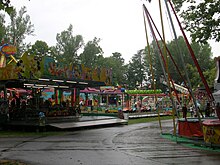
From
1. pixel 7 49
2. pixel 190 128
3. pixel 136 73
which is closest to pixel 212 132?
pixel 190 128

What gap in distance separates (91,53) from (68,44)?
5782 mm

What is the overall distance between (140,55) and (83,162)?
310 feet

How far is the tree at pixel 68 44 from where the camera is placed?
68250mm

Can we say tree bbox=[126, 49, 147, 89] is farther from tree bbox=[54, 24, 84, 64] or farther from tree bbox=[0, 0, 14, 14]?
tree bbox=[0, 0, 14, 14]

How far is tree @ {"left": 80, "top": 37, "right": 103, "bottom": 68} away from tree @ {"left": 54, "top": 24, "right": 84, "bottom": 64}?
1.82 metres

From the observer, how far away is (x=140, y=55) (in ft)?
335

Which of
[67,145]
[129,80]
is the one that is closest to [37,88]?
[67,145]

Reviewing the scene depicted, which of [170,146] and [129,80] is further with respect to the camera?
[129,80]

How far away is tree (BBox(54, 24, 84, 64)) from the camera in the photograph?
68.2 meters

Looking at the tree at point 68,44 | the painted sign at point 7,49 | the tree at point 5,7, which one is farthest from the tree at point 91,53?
the tree at point 5,7

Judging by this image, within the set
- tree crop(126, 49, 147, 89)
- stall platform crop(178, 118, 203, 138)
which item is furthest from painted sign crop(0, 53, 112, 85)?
tree crop(126, 49, 147, 89)

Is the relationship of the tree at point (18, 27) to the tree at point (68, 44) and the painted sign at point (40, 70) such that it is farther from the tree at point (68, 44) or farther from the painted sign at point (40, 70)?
the painted sign at point (40, 70)

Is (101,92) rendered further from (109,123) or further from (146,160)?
(146,160)

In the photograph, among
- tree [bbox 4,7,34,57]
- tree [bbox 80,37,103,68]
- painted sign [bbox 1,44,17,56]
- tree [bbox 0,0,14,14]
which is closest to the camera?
tree [bbox 0,0,14,14]
